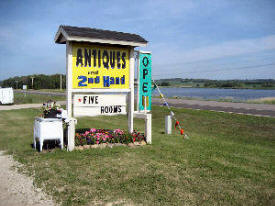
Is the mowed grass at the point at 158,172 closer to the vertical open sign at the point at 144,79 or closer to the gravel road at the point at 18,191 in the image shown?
the gravel road at the point at 18,191

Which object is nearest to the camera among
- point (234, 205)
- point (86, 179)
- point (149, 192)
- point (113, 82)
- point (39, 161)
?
point (234, 205)

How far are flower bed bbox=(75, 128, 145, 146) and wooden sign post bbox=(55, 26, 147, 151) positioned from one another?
401 millimetres

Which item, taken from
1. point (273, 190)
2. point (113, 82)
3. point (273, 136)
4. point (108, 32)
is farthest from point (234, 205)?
point (273, 136)

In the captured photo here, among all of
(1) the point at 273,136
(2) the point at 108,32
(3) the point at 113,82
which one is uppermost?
(2) the point at 108,32

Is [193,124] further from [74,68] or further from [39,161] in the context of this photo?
[39,161]

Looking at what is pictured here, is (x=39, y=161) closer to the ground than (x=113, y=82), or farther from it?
closer to the ground

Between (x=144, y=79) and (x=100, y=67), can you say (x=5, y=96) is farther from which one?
(x=144, y=79)

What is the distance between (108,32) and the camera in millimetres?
8273

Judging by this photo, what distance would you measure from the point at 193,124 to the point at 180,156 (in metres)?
7.14

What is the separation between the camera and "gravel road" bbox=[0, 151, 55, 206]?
4.18 metres

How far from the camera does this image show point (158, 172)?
219 inches

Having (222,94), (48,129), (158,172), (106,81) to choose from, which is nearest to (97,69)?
(106,81)

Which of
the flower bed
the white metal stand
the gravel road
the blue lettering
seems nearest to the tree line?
the blue lettering

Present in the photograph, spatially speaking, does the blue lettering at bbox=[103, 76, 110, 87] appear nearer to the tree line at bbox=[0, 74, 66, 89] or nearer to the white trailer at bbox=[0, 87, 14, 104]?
the white trailer at bbox=[0, 87, 14, 104]
